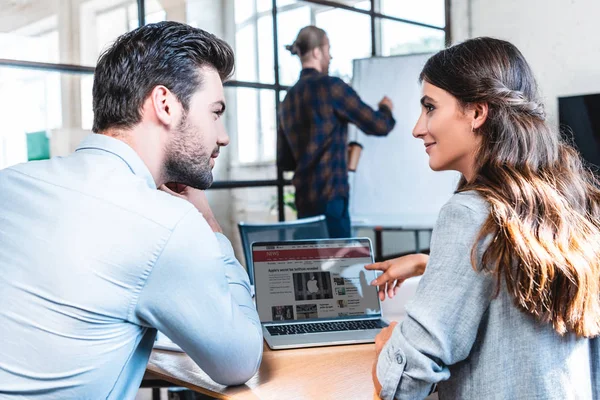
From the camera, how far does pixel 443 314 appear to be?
3.28ft

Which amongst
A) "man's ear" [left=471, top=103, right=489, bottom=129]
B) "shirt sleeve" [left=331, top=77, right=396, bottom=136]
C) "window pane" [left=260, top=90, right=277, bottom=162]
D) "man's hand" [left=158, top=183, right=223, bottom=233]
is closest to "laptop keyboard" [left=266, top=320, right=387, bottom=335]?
"man's hand" [left=158, top=183, right=223, bottom=233]

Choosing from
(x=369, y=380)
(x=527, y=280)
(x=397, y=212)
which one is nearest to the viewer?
(x=527, y=280)

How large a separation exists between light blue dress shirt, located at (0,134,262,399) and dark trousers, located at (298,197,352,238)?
7.83 feet

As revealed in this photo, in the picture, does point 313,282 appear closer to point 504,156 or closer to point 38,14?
point 504,156

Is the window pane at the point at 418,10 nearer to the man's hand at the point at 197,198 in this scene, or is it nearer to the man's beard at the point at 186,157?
the man's hand at the point at 197,198

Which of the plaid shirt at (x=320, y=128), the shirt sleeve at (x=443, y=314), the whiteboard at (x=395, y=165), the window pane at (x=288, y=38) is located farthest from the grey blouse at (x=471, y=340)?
the whiteboard at (x=395, y=165)

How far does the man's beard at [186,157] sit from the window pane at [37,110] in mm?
1769

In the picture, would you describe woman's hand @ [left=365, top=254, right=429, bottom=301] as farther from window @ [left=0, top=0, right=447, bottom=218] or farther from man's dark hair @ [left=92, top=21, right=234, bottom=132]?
window @ [left=0, top=0, right=447, bottom=218]

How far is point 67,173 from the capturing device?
1107 millimetres

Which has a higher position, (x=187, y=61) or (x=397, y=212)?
(x=187, y=61)

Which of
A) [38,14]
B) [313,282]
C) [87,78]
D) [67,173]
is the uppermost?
[38,14]

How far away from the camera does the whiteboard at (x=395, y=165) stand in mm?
4371

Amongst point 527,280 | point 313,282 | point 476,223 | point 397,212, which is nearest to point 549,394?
point 527,280

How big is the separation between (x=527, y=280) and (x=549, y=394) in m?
0.20
